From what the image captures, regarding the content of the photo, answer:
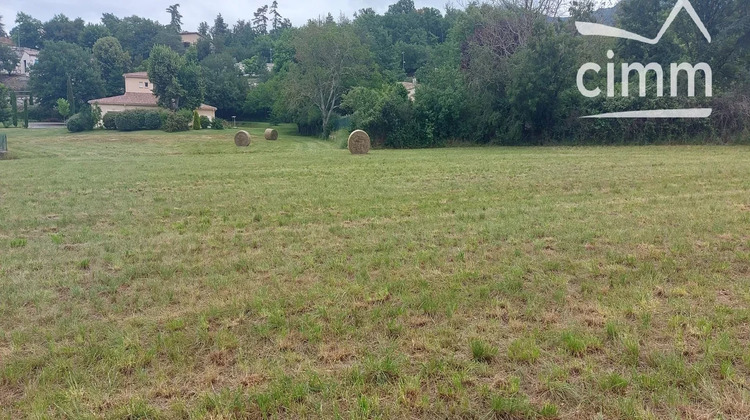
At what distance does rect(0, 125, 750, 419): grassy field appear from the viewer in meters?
2.51

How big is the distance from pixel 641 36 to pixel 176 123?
3115 cm

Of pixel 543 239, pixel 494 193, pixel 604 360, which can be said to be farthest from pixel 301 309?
pixel 494 193

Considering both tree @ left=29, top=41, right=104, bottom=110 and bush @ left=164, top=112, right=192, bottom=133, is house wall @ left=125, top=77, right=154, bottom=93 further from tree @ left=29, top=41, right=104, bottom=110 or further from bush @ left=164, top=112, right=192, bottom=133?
bush @ left=164, top=112, right=192, bottom=133

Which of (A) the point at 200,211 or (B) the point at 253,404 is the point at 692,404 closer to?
(B) the point at 253,404

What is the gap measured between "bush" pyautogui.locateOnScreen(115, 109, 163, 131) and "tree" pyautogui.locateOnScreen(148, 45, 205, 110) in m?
4.31

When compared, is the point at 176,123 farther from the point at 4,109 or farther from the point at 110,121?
the point at 4,109

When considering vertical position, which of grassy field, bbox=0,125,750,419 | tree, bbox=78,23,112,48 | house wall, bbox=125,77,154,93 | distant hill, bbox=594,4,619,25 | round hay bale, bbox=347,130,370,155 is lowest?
grassy field, bbox=0,125,750,419

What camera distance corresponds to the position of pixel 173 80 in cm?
4269

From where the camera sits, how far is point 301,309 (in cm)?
359

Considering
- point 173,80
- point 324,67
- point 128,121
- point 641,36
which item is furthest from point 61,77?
point 641,36

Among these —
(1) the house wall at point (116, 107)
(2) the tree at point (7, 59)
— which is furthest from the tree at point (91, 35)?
(1) the house wall at point (116, 107)

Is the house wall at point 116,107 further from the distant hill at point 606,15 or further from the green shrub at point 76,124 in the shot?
the distant hill at point 606,15

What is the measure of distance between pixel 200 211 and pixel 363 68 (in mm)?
32076

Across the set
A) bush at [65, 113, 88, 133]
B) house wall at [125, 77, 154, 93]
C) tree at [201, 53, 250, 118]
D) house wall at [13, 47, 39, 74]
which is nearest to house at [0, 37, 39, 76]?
house wall at [13, 47, 39, 74]
